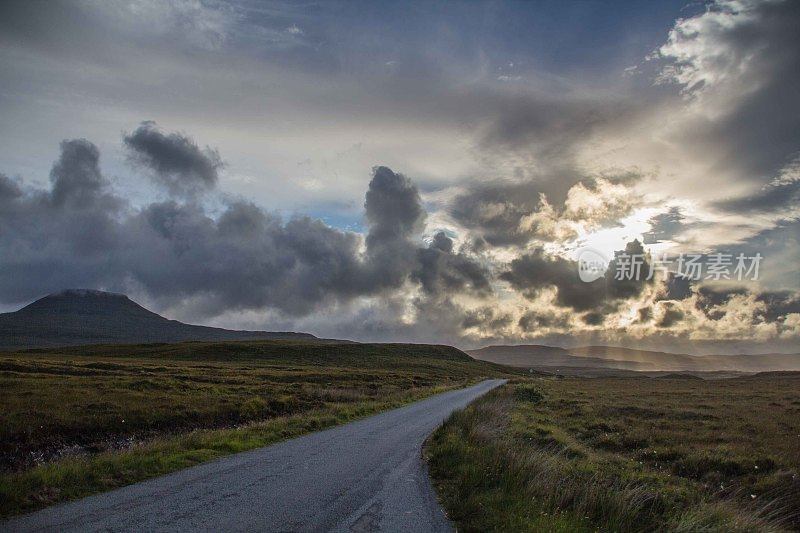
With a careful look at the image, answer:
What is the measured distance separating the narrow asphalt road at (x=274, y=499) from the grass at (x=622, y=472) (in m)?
1.17

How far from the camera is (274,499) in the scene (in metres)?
11.3

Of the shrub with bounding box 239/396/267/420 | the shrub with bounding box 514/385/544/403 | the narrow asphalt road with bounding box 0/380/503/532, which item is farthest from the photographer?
the shrub with bounding box 514/385/544/403

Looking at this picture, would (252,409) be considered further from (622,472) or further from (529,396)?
(529,396)

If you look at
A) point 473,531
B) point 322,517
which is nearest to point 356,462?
point 322,517

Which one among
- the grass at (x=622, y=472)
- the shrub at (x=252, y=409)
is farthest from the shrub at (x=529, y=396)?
the shrub at (x=252, y=409)

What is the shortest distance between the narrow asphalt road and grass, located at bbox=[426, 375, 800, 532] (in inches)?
45.9

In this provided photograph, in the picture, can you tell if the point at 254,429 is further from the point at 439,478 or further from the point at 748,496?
the point at 748,496

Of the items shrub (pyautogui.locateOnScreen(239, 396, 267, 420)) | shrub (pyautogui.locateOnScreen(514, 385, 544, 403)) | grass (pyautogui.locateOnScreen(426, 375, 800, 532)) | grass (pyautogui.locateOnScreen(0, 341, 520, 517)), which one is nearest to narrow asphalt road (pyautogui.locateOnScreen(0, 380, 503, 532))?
grass (pyautogui.locateOnScreen(0, 341, 520, 517))

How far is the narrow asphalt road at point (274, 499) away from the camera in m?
9.50

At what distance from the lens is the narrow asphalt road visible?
9.50 metres

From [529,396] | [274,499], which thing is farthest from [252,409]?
[529,396]

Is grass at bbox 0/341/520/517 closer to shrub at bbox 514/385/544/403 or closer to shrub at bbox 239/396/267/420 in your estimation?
shrub at bbox 239/396/267/420

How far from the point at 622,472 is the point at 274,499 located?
10778 mm

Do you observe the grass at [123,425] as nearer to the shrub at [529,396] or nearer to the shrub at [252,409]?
the shrub at [252,409]
